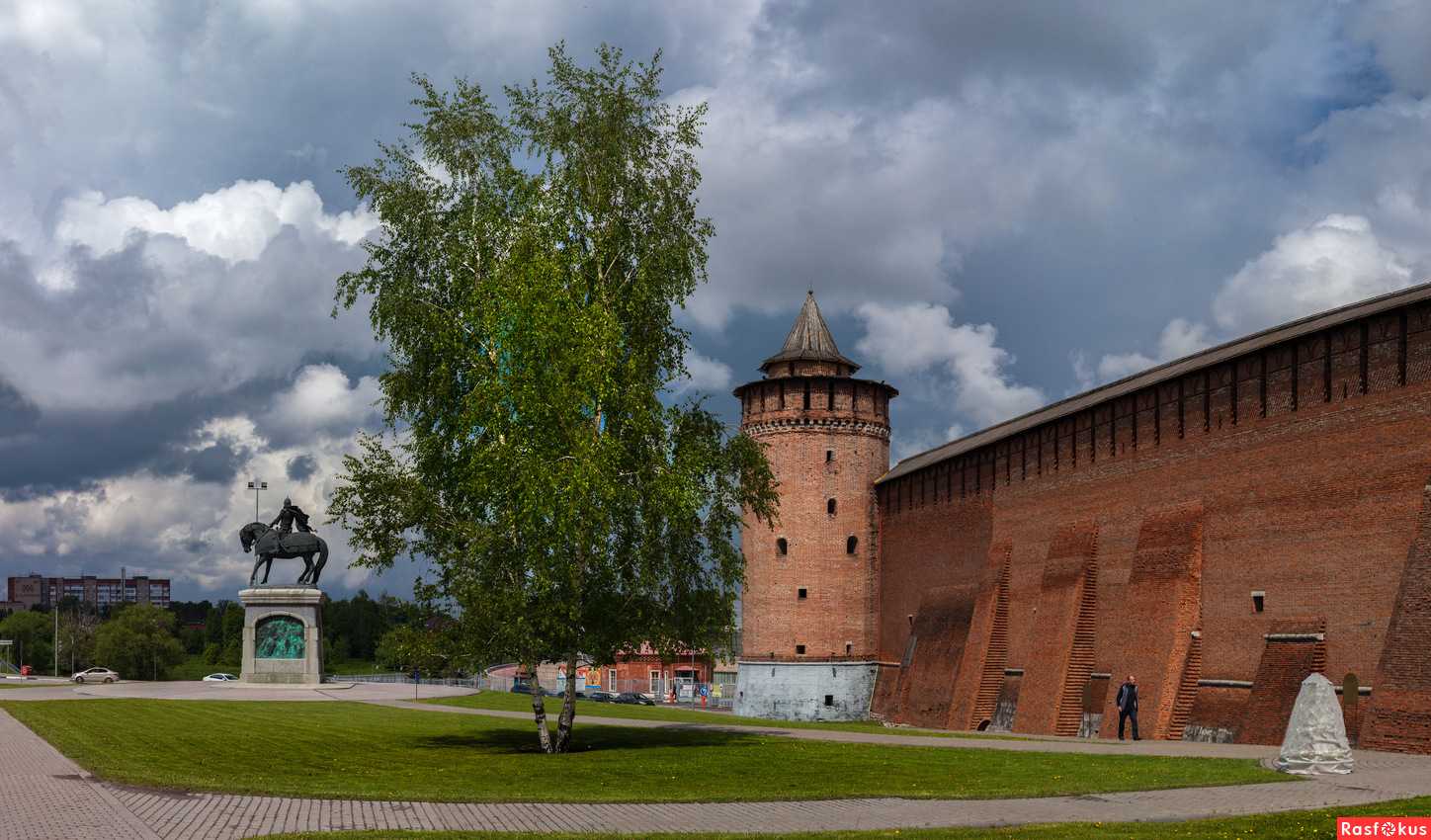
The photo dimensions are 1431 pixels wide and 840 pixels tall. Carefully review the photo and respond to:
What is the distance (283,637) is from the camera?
144 ft

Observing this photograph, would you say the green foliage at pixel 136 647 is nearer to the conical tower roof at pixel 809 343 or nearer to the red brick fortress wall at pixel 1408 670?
the conical tower roof at pixel 809 343

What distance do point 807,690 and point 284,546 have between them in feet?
65.8

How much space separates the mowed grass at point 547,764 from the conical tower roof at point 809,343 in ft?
75.4

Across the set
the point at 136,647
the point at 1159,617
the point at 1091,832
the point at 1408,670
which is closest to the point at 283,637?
the point at 1159,617

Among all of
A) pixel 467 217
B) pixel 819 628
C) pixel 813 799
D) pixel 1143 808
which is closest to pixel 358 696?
pixel 819 628

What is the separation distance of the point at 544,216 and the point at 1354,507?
17.2 meters

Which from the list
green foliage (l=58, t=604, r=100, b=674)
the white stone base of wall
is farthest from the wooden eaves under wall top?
green foliage (l=58, t=604, r=100, b=674)

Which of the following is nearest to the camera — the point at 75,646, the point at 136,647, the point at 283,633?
the point at 283,633

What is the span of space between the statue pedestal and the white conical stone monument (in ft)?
115

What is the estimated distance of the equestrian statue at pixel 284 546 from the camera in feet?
148

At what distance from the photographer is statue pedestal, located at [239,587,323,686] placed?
43.5 metres

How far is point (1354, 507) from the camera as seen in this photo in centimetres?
2495

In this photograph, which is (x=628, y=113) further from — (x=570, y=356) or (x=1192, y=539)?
(x=1192, y=539)

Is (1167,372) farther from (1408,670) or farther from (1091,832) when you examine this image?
(1091,832)
